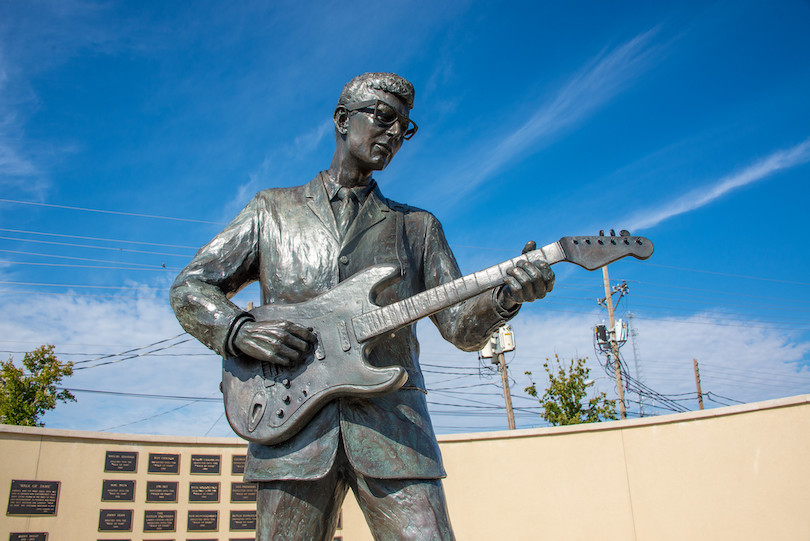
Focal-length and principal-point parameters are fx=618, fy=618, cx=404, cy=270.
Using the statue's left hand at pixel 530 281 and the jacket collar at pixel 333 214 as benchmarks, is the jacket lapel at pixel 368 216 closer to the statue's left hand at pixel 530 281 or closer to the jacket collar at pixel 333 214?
the jacket collar at pixel 333 214

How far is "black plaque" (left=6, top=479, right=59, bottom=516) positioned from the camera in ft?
21.8

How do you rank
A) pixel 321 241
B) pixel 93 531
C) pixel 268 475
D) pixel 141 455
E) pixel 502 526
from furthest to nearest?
1. pixel 502 526
2. pixel 141 455
3. pixel 93 531
4. pixel 321 241
5. pixel 268 475

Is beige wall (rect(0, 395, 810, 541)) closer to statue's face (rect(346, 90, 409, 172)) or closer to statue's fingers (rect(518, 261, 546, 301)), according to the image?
statue's fingers (rect(518, 261, 546, 301))

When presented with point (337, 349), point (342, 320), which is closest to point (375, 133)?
point (342, 320)

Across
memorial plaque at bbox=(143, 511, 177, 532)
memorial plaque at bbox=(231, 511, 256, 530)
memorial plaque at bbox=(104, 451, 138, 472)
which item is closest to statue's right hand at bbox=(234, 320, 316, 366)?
memorial plaque at bbox=(104, 451, 138, 472)

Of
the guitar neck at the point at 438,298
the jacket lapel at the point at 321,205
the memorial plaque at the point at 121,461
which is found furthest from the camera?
the memorial plaque at the point at 121,461

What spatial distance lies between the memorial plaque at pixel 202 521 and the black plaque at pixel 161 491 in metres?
0.30

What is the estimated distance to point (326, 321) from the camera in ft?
7.45

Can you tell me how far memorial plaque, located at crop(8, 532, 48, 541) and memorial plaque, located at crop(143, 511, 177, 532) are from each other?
102 centimetres

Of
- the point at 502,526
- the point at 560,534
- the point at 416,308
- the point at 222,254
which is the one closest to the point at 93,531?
the point at 502,526

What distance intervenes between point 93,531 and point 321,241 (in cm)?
620

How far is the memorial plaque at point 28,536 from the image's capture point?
21.6 ft

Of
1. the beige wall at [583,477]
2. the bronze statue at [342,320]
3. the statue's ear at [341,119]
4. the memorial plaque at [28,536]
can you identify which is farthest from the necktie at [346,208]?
the memorial plaque at [28,536]

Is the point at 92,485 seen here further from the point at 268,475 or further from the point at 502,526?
the point at 268,475
